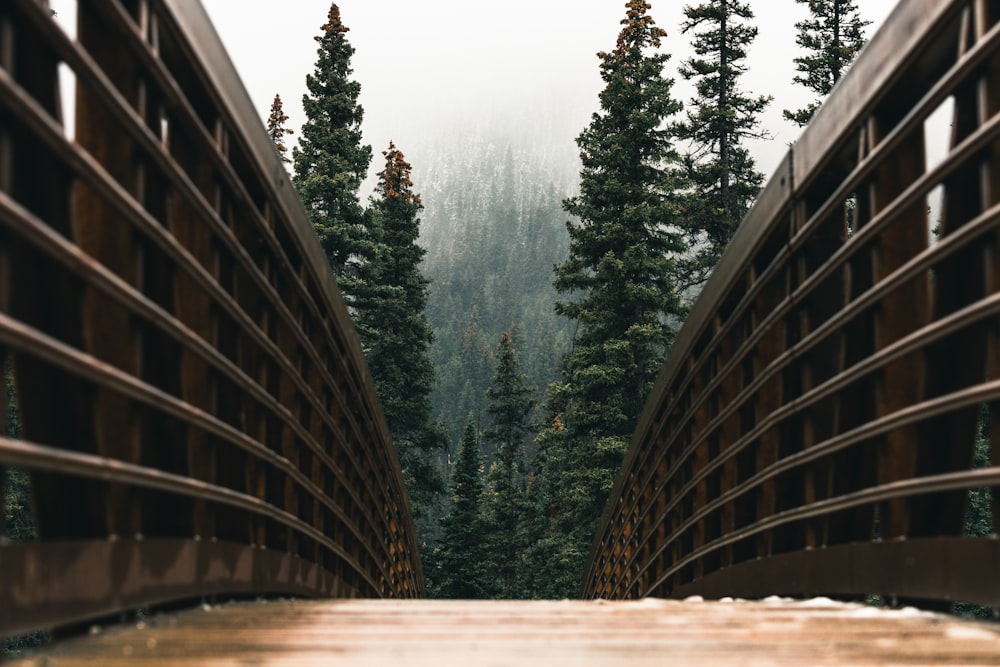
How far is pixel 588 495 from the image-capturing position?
107 feet

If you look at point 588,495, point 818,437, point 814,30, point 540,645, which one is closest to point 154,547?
point 540,645

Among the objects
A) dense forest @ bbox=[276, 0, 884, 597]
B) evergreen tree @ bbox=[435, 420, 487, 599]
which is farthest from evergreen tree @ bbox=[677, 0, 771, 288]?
evergreen tree @ bbox=[435, 420, 487, 599]

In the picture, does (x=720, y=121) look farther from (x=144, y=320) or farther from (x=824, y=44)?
(x=144, y=320)

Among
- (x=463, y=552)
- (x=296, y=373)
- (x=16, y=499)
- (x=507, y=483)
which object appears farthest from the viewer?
(x=507, y=483)

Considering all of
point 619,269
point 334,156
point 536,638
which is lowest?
point 536,638

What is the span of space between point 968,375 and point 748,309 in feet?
8.74

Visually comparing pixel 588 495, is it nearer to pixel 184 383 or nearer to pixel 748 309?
pixel 748 309

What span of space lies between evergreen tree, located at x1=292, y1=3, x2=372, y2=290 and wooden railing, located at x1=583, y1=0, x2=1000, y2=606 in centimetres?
3786

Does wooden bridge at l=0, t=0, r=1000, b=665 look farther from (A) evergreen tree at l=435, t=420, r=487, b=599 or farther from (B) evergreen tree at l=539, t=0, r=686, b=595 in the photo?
(A) evergreen tree at l=435, t=420, r=487, b=599

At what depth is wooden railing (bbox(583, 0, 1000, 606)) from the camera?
10.7 ft

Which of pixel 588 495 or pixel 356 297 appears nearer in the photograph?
pixel 588 495

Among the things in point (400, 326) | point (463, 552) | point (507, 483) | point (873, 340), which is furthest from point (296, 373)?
point (507, 483)

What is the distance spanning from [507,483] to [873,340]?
6766 centimetres

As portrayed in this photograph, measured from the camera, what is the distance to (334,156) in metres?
44.3
